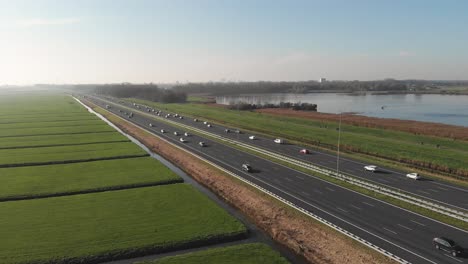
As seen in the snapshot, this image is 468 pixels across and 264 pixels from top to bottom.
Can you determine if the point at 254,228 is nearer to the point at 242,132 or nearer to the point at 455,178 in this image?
the point at 455,178

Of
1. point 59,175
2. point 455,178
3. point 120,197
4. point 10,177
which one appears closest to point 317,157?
point 455,178

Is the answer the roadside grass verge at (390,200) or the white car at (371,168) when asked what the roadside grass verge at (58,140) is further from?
the white car at (371,168)

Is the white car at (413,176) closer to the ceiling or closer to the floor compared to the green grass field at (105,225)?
closer to the ceiling

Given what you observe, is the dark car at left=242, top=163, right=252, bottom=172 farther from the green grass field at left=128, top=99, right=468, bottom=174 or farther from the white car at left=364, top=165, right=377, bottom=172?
the green grass field at left=128, top=99, right=468, bottom=174

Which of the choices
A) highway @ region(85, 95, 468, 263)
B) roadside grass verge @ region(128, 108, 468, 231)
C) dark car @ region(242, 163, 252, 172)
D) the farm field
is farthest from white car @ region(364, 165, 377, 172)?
the farm field

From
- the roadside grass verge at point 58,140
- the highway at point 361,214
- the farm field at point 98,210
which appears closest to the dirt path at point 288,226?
the highway at point 361,214

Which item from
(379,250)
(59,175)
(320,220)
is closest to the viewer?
(379,250)
